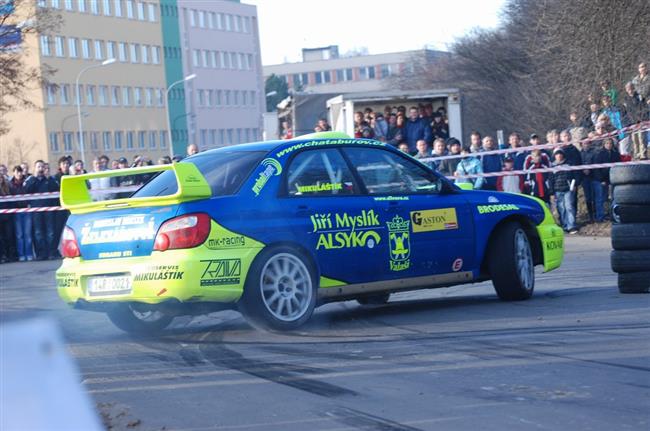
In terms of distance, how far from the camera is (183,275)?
29.2 feet

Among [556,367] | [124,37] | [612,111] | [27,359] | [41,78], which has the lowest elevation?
[556,367]

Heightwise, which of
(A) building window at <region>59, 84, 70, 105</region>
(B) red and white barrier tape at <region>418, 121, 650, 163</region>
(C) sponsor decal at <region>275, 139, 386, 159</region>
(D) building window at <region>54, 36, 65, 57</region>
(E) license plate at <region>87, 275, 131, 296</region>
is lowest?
(E) license plate at <region>87, 275, 131, 296</region>

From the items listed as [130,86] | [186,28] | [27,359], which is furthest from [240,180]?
[186,28]

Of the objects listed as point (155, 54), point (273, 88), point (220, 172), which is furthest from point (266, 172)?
point (273, 88)

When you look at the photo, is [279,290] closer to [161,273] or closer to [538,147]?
[161,273]

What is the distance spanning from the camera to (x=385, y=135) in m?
25.0

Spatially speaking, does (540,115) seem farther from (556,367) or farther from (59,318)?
(556,367)

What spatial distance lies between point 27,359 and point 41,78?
125 ft

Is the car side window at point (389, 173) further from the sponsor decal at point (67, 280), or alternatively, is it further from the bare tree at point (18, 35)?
the bare tree at point (18, 35)

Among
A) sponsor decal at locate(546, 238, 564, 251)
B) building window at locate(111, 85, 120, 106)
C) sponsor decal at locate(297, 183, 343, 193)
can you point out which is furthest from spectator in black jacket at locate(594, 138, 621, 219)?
building window at locate(111, 85, 120, 106)

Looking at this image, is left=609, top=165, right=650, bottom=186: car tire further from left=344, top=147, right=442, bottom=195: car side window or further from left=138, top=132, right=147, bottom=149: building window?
left=138, top=132, right=147, bottom=149: building window

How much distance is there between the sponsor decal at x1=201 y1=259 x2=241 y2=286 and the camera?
8.95m

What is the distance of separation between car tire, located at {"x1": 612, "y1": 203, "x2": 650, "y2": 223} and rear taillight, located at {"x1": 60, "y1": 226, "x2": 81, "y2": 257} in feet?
16.8

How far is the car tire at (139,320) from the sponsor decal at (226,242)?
114cm
